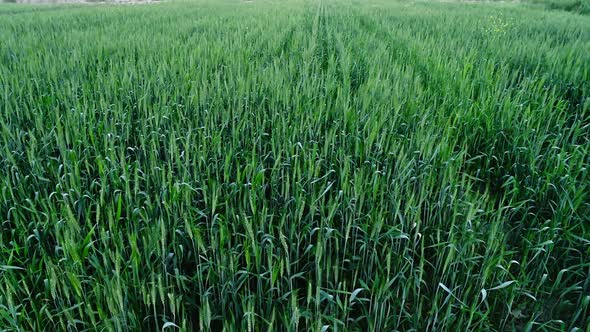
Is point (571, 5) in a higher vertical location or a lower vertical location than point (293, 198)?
higher

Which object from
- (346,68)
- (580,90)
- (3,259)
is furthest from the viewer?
(346,68)

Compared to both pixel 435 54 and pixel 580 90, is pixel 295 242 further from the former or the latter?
pixel 435 54

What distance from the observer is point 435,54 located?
11.5ft

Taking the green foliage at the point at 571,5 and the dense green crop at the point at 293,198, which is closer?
the dense green crop at the point at 293,198

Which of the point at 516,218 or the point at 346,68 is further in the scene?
the point at 346,68

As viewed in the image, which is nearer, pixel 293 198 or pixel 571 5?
pixel 293 198

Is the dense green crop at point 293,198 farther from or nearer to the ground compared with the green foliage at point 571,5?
nearer to the ground

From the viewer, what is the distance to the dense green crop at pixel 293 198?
1042mm

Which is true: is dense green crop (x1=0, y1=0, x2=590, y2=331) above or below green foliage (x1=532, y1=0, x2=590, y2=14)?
below

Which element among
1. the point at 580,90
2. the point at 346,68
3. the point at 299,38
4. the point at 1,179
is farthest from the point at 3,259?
the point at 299,38

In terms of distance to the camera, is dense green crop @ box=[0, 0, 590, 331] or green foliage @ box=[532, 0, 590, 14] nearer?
dense green crop @ box=[0, 0, 590, 331]

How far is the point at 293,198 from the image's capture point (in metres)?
1.34

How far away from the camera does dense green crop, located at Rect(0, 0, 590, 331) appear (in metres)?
1.04

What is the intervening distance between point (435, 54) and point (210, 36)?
2.57 m
